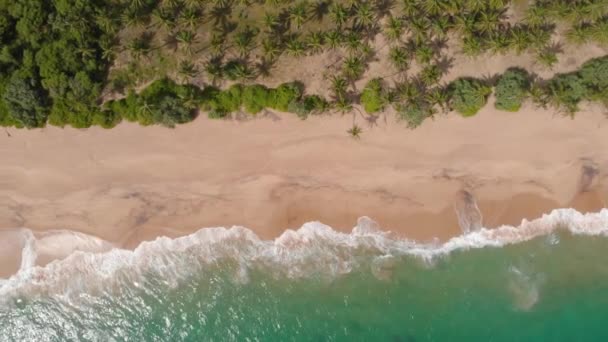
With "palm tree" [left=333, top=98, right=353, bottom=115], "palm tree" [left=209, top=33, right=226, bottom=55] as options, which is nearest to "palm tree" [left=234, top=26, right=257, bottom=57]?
"palm tree" [left=209, top=33, right=226, bottom=55]

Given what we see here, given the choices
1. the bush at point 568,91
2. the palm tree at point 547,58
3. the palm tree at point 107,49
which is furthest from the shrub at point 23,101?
the bush at point 568,91

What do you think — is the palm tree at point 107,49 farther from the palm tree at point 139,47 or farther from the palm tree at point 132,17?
the palm tree at point 132,17

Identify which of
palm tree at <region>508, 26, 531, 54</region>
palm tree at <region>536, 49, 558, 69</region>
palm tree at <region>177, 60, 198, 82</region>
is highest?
palm tree at <region>508, 26, 531, 54</region>

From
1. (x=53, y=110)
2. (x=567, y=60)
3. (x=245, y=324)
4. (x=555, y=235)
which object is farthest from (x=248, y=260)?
(x=567, y=60)

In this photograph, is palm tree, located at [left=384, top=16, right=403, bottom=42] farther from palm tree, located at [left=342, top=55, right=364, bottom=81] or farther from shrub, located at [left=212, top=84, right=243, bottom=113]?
shrub, located at [left=212, top=84, right=243, bottom=113]

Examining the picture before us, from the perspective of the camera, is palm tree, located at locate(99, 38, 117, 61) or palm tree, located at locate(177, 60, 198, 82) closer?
palm tree, located at locate(99, 38, 117, 61)

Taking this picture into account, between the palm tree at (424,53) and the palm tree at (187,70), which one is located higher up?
the palm tree at (424,53)
